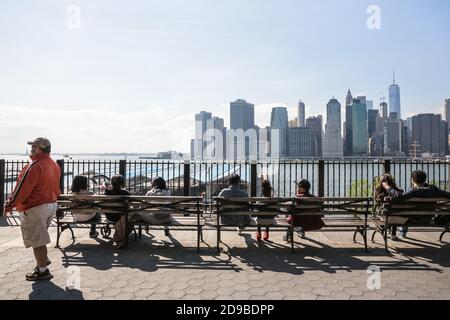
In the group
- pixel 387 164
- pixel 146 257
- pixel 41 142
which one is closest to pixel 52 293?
pixel 146 257

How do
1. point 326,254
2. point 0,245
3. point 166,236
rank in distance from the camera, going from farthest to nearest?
point 166,236, point 0,245, point 326,254

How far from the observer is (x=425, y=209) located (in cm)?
641

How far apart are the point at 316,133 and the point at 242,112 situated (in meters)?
22.7

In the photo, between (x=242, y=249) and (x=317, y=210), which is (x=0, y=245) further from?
(x=317, y=210)

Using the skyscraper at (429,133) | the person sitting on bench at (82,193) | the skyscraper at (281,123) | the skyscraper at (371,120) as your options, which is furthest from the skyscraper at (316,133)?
the person sitting on bench at (82,193)

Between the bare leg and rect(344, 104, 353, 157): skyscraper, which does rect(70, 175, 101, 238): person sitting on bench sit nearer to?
the bare leg

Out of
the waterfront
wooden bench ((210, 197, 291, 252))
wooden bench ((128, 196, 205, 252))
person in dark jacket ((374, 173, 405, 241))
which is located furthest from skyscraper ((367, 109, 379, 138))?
wooden bench ((128, 196, 205, 252))

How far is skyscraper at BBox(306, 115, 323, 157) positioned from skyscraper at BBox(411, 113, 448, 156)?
2337 centimetres

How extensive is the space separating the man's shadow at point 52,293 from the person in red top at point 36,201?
11.1 inches

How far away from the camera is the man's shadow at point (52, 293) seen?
4.20 meters

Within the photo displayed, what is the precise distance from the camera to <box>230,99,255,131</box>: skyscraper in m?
94.1
